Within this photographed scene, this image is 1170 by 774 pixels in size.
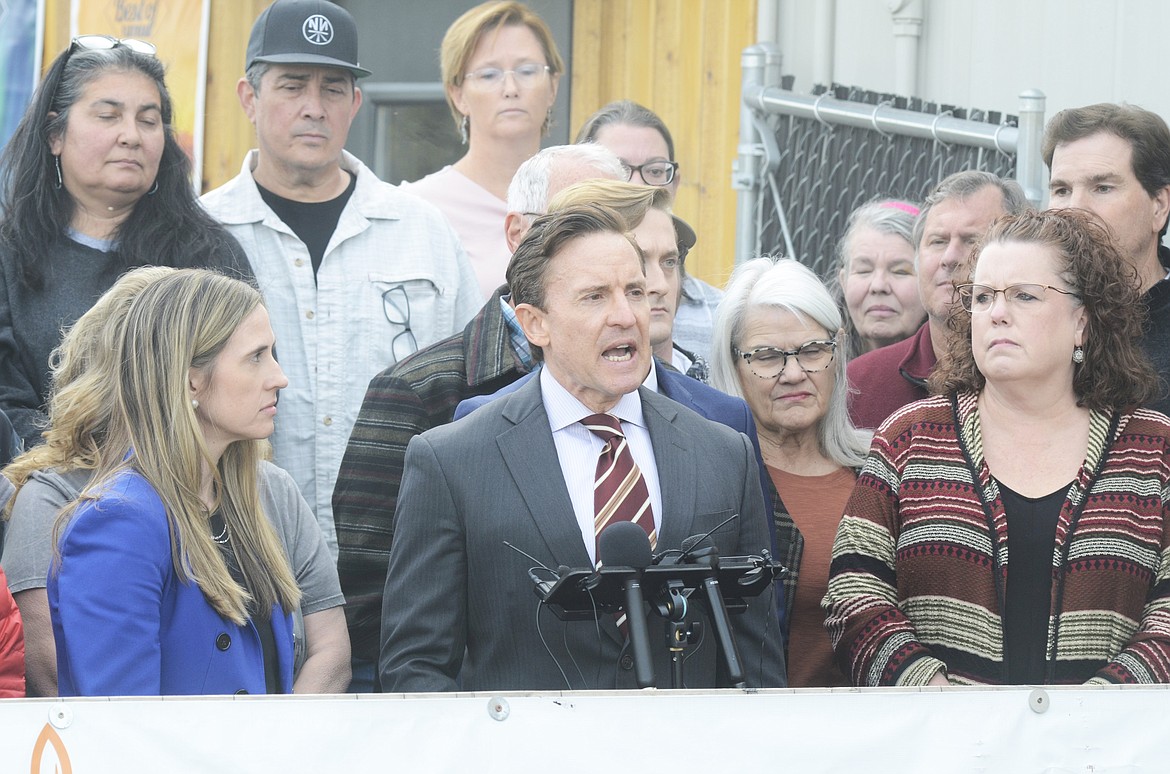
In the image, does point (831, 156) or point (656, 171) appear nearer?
point (656, 171)

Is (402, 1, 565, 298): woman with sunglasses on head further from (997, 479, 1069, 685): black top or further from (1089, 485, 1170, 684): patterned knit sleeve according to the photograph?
(1089, 485, 1170, 684): patterned knit sleeve

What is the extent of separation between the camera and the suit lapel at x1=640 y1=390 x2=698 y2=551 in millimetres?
3176

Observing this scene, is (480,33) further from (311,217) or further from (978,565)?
(978,565)

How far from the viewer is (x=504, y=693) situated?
8.57ft

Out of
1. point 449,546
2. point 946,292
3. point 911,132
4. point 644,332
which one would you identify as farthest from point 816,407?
point 911,132

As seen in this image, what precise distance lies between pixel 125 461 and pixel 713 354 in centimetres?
160

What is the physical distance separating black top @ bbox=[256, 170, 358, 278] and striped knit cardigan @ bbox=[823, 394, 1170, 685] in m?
1.92

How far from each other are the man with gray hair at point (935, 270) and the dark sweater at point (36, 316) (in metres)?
2.07

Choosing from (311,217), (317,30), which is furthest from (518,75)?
(311,217)

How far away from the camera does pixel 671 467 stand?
10.7ft

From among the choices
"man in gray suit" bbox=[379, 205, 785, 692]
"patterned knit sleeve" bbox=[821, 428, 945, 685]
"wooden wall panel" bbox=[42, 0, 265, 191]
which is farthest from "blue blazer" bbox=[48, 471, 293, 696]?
"wooden wall panel" bbox=[42, 0, 265, 191]

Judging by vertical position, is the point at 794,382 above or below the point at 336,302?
below

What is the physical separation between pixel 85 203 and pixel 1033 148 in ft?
8.80

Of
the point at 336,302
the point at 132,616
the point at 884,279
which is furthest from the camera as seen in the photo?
the point at 884,279
